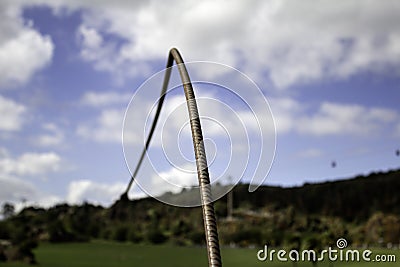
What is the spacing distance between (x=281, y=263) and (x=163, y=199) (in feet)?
31.0

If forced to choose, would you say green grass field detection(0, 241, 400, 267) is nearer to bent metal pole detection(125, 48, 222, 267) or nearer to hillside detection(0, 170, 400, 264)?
hillside detection(0, 170, 400, 264)

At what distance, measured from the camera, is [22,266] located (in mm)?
11016

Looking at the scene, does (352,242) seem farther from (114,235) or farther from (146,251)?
(114,235)

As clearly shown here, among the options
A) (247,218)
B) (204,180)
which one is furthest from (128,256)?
(204,180)

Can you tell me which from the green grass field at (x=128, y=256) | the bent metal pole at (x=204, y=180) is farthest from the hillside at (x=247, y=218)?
the bent metal pole at (x=204, y=180)

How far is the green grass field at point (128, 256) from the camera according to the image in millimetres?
11211

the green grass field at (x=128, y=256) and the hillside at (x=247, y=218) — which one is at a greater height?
the hillside at (x=247, y=218)

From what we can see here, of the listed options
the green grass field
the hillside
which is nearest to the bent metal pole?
the green grass field

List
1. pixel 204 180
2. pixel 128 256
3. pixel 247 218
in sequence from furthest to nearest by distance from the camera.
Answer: pixel 247 218 < pixel 128 256 < pixel 204 180

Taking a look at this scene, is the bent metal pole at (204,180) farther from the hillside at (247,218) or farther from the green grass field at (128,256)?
the hillside at (247,218)

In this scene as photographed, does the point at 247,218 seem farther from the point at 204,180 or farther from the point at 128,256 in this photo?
the point at 204,180

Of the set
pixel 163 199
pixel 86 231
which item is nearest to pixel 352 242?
pixel 86 231

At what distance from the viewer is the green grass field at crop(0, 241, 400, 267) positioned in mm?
11211

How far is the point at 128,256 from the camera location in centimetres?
1276
